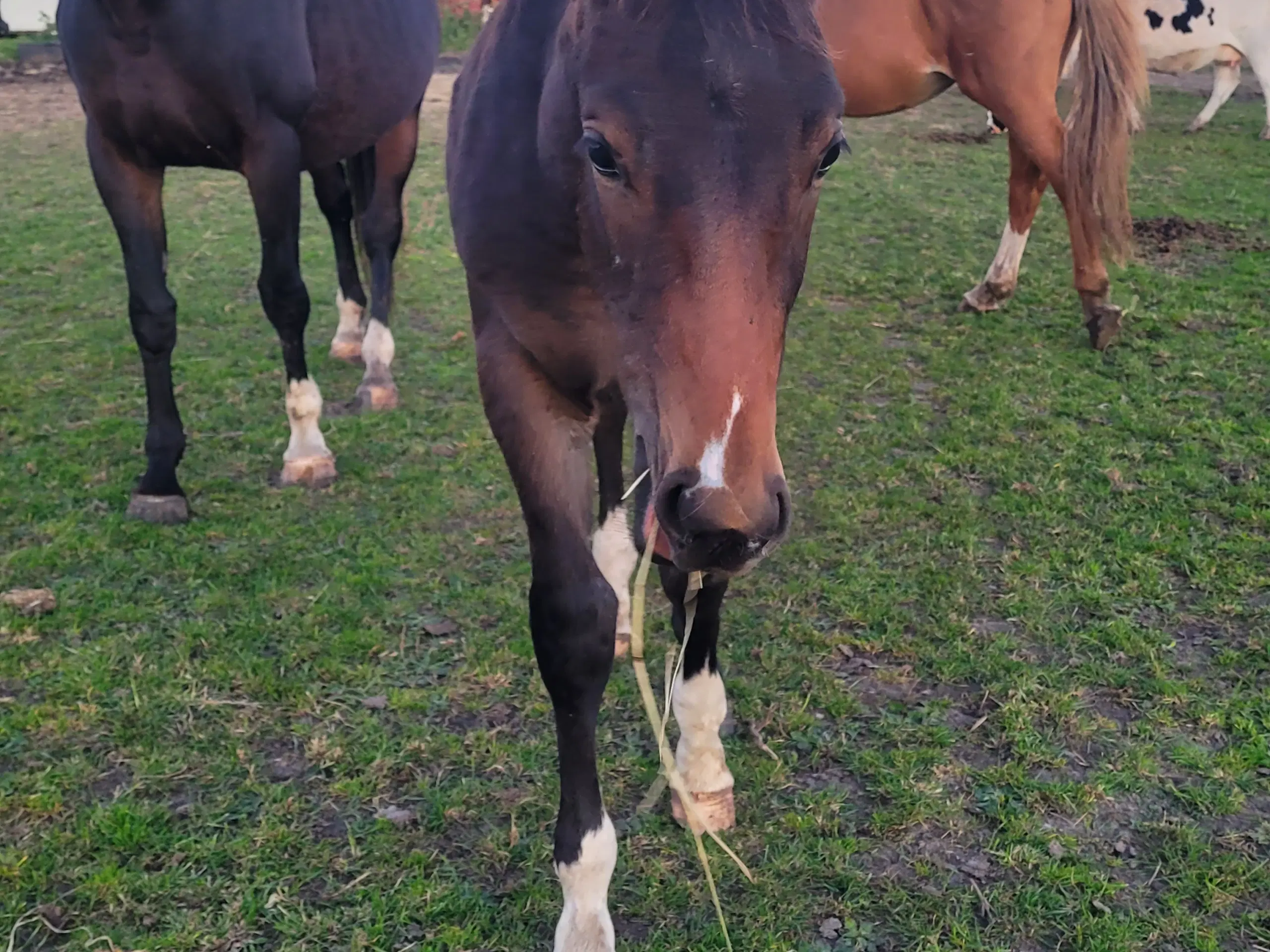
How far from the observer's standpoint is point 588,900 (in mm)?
1813

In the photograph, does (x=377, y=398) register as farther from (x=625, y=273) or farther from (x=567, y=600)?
(x=625, y=273)

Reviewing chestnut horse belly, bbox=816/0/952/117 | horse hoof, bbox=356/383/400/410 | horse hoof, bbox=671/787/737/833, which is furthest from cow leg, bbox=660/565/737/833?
chestnut horse belly, bbox=816/0/952/117

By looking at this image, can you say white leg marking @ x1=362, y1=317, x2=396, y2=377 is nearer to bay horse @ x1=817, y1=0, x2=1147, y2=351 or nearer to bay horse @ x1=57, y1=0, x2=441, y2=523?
bay horse @ x1=57, y1=0, x2=441, y2=523

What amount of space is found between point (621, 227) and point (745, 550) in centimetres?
50

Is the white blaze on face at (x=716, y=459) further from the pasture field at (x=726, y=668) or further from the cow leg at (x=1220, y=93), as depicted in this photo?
the cow leg at (x=1220, y=93)

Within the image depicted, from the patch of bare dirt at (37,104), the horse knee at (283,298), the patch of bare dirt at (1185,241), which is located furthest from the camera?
the patch of bare dirt at (37,104)

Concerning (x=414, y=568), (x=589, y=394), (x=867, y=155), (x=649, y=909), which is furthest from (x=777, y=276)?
(x=867, y=155)

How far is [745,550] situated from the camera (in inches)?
49.6

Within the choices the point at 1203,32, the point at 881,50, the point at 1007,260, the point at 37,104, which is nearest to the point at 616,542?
the point at 881,50

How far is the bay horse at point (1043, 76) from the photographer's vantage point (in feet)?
15.0

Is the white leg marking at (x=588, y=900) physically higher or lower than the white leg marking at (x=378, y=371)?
higher

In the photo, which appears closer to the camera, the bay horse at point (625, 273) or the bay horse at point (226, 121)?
the bay horse at point (625, 273)

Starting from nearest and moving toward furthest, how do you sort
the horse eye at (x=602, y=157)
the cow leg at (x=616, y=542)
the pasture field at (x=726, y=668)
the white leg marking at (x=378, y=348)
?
the horse eye at (x=602, y=157) < the pasture field at (x=726, y=668) < the cow leg at (x=616, y=542) < the white leg marking at (x=378, y=348)

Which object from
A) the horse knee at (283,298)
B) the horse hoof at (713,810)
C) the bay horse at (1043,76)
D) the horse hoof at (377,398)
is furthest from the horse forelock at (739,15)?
the bay horse at (1043,76)
